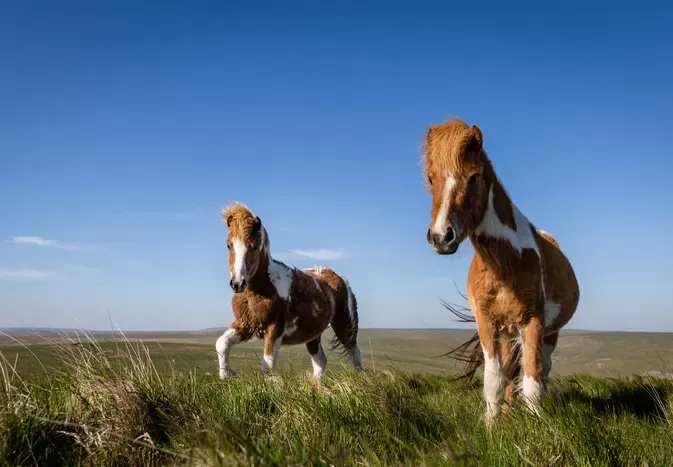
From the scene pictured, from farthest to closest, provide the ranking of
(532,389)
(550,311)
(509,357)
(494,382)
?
(550,311)
(509,357)
(494,382)
(532,389)

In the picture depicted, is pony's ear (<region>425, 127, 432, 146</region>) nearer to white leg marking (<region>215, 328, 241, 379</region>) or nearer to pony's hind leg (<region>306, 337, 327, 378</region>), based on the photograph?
white leg marking (<region>215, 328, 241, 379</region>)

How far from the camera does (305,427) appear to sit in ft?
12.4

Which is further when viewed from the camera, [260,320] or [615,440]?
[260,320]

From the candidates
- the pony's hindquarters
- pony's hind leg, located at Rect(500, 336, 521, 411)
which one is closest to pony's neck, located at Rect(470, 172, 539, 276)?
pony's hind leg, located at Rect(500, 336, 521, 411)

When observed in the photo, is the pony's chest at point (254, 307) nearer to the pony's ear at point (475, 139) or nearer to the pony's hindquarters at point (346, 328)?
the pony's hindquarters at point (346, 328)

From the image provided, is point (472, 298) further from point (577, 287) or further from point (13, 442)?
point (13, 442)

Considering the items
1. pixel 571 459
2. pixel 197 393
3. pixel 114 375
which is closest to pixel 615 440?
pixel 571 459

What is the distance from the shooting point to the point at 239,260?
7.65 m

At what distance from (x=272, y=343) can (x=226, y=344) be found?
68cm

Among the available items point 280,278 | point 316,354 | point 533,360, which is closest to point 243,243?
point 280,278

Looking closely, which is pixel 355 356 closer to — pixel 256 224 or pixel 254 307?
pixel 254 307

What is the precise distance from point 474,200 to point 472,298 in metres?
1.20

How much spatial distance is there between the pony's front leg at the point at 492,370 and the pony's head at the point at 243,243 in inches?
142

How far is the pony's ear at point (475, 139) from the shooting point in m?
4.84
